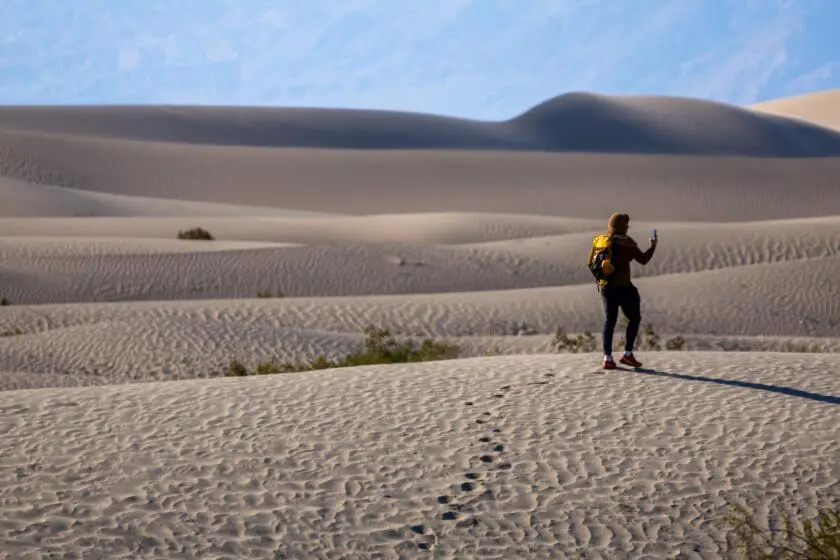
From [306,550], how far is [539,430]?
2527 millimetres

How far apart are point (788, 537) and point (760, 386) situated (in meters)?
3.19

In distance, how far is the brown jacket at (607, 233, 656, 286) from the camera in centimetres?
952

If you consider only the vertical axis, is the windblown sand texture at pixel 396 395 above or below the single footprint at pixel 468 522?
above

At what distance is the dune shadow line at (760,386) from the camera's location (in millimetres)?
9578

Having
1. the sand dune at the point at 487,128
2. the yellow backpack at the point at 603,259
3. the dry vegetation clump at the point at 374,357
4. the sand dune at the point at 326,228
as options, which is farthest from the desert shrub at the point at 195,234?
the sand dune at the point at 487,128

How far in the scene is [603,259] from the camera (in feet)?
31.4

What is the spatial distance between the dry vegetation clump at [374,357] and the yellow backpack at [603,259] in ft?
16.7

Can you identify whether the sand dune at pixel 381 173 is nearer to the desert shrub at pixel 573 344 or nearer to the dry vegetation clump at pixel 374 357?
the dry vegetation clump at pixel 374 357

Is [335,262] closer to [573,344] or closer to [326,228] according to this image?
[326,228]

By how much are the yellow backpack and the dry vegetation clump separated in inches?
201

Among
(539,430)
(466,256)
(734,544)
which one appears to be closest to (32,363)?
(539,430)

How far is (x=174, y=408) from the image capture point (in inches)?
363

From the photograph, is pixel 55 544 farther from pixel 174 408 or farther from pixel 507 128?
pixel 507 128

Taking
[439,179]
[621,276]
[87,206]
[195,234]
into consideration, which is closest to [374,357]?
[621,276]
